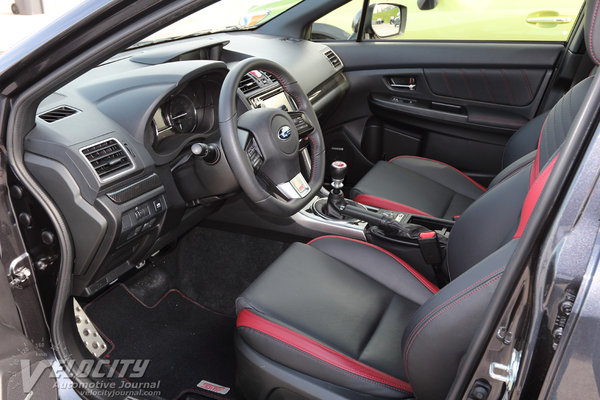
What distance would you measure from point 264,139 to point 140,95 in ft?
1.27

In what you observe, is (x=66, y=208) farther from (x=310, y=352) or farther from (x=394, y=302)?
(x=394, y=302)

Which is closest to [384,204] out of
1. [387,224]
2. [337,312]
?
[387,224]

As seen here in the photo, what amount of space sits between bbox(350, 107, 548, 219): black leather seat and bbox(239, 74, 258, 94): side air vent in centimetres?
60

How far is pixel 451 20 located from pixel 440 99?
1.60ft

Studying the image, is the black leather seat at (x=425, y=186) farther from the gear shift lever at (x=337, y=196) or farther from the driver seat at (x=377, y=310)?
the driver seat at (x=377, y=310)

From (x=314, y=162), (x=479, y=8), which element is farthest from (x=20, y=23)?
(x=314, y=162)

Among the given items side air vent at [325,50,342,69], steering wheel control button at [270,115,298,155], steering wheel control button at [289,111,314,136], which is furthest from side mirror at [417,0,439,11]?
steering wheel control button at [270,115,298,155]

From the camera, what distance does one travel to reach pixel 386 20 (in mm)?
3004

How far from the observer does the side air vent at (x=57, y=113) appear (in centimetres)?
144

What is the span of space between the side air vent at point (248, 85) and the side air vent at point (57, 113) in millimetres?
699

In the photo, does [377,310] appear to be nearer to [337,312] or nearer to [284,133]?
[337,312]

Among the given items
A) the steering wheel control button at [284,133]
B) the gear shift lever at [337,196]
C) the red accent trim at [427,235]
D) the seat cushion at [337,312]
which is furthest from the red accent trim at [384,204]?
the steering wheel control button at [284,133]

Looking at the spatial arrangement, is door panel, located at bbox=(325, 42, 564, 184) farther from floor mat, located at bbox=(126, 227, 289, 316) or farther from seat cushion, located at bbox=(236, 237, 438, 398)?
seat cushion, located at bbox=(236, 237, 438, 398)

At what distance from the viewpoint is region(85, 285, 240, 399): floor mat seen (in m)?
1.94
